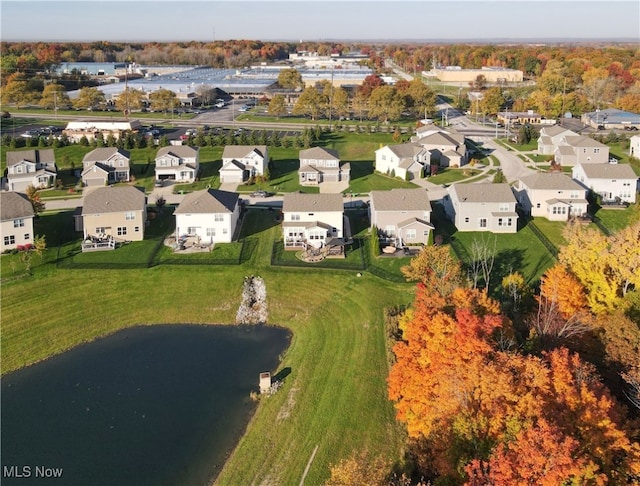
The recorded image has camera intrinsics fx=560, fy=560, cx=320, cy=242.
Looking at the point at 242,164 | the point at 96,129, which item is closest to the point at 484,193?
the point at 242,164

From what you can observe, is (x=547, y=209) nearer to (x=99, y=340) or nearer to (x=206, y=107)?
(x=99, y=340)

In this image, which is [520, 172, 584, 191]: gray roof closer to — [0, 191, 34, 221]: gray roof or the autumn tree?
the autumn tree

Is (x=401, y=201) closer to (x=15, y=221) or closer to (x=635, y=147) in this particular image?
(x=15, y=221)

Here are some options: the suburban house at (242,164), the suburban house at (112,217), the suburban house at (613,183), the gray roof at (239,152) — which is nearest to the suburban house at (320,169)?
the suburban house at (242,164)

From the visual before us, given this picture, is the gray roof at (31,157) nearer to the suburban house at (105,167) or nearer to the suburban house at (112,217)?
the suburban house at (105,167)

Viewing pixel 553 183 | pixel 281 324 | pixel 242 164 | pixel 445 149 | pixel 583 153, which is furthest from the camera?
pixel 445 149
